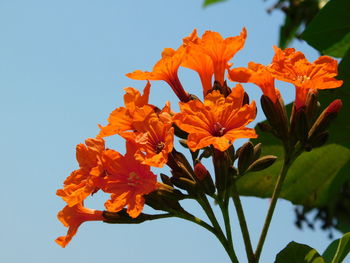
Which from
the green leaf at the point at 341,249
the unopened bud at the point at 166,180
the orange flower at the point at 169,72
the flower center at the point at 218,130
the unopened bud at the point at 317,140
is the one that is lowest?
the green leaf at the point at 341,249

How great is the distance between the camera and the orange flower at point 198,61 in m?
2.36

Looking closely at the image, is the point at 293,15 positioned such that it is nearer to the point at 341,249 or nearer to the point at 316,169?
the point at 316,169

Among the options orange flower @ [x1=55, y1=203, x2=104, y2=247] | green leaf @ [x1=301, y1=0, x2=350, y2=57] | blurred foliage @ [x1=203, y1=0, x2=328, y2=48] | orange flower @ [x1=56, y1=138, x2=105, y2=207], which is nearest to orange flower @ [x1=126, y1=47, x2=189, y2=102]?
orange flower @ [x1=56, y1=138, x2=105, y2=207]

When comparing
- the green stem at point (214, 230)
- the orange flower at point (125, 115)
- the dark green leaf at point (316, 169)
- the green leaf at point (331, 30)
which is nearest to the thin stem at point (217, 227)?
the green stem at point (214, 230)

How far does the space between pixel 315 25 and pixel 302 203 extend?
1.07m

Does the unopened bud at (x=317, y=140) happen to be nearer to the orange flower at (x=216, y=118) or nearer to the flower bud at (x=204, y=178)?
the orange flower at (x=216, y=118)

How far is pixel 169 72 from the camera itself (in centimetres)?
239

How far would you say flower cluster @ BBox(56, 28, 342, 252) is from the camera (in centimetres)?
205

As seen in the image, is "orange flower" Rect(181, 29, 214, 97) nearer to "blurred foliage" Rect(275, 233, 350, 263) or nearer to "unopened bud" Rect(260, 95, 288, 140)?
"unopened bud" Rect(260, 95, 288, 140)

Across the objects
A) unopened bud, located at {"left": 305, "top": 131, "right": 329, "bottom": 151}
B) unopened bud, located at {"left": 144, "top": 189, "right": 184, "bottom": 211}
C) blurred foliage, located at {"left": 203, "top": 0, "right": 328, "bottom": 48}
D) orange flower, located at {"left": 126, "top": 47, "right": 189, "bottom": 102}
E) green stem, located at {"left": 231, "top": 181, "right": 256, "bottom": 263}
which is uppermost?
blurred foliage, located at {"left": 203, "top": 0, "right": 328, "bottom": 48}

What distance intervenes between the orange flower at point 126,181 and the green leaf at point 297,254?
1.94 ft

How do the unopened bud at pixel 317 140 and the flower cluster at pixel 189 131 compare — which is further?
the unopened bud at pixel 317 140

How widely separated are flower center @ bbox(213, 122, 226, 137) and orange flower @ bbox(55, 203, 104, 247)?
601 millimetres

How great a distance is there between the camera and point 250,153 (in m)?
2.18
